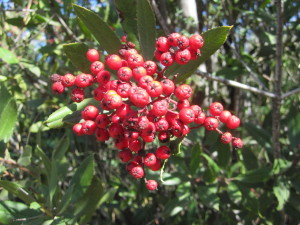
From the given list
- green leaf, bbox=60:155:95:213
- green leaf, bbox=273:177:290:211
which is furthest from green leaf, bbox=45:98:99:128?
green leaf, bbox=273:177:290:211

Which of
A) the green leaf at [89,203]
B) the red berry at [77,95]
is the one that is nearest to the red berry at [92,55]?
the red berry at [77,95]

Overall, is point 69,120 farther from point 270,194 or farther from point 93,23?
point 270,194

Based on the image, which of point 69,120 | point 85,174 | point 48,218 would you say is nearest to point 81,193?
point 85,174

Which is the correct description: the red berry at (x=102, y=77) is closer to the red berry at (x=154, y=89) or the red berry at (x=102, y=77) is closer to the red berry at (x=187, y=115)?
the red berry at (x=154, y=89)

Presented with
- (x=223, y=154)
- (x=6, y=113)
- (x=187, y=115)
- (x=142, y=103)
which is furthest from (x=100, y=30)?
(x=223, y=154)

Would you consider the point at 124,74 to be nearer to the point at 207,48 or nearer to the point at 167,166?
the point at 207,48

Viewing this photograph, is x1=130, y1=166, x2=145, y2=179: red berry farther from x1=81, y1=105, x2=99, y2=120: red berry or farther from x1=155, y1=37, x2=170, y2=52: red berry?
x1=155, y1=37, x2=170, y2=52: red berry
